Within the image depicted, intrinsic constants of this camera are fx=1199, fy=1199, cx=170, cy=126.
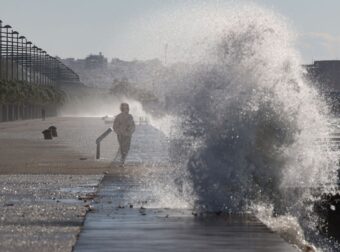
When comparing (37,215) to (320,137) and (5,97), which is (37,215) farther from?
(5,97)

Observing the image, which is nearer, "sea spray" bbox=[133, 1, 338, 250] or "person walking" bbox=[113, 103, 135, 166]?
"sea spray" bbox=[133, 1, 338, 250]

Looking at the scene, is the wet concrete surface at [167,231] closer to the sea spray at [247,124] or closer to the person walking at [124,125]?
the sea spray at [247,124]

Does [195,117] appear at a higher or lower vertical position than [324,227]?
higher

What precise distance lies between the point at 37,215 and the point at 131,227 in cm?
215

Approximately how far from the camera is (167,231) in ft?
46.6

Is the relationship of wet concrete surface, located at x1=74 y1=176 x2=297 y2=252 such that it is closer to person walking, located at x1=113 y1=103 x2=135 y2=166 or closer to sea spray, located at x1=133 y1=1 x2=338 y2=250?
sea spray, located at x1=133 y1=1 x2=338 y2=250

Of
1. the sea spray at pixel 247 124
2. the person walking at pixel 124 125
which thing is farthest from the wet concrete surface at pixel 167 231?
the person walking at pixel 124 125

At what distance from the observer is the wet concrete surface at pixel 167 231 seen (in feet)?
41.7

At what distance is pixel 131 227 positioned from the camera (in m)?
Result: 14.7

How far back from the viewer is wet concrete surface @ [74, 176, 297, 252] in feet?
41.7

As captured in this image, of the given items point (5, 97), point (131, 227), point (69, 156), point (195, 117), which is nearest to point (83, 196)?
point (195, 117)

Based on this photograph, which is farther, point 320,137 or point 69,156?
point 69,156

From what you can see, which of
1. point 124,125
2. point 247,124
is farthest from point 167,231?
point 124,125

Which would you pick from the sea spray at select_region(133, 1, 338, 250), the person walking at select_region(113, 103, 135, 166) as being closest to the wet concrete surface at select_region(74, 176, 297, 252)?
the sea spray at select_region(133, 1, 338, 250)
